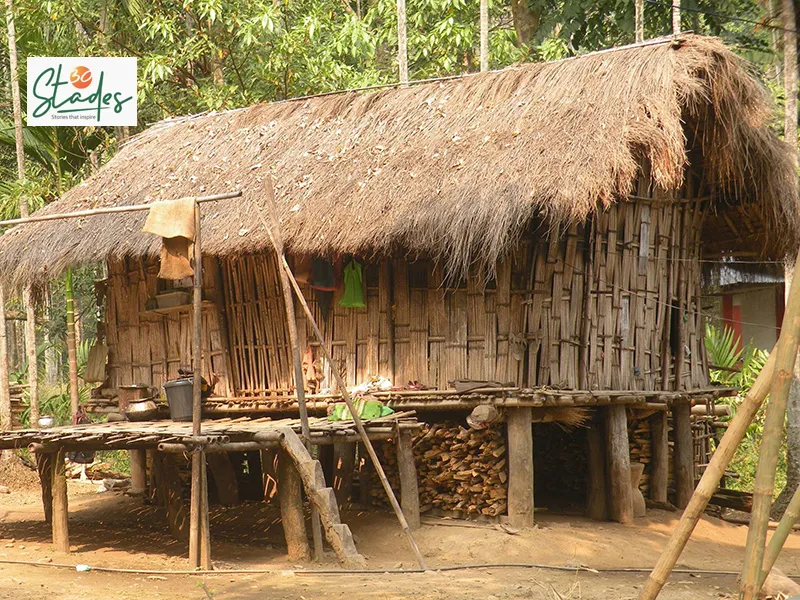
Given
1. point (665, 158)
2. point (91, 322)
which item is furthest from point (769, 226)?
point (91, 322)

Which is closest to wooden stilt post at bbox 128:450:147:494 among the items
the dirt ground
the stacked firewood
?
the dirt ground

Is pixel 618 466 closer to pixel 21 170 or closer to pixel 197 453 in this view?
pixel 197 453

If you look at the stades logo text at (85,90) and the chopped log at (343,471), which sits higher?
the stades logo text at (85,90)

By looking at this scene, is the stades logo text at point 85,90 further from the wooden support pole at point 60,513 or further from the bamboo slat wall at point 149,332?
the wooden support pole at point 60,513

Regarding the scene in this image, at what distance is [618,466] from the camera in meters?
10.5

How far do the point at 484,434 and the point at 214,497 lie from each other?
12.8 feet

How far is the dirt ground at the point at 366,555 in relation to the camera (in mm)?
7086

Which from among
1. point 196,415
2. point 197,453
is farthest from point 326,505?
point 196,415

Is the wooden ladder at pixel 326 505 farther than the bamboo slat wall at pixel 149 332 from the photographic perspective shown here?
No

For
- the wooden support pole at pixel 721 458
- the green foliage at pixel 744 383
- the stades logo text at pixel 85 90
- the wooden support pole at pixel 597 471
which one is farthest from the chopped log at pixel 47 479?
the green foliage at pixel 744 383

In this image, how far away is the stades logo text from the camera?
36.5ft

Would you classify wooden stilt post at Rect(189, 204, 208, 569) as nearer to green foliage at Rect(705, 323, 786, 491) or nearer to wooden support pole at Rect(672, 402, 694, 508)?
wooden support pole at Rect(672, 402, 694, 508)

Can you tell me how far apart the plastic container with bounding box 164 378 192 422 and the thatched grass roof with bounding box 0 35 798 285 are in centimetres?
134

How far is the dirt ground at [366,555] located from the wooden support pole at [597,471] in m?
0.22
